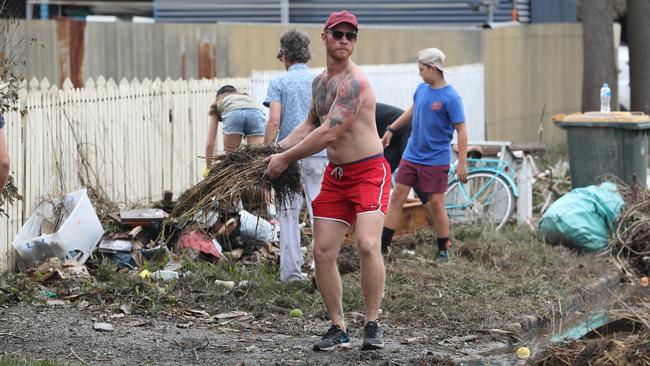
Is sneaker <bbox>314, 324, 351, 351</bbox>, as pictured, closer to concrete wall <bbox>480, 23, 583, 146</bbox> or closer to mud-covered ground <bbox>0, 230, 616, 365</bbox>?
mud-covered ground <bbox>0, 230, 616, 365</bbox>

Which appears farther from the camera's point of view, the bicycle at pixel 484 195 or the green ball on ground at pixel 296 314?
the bicycle at pixel 484 195

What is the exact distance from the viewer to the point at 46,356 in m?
6.51

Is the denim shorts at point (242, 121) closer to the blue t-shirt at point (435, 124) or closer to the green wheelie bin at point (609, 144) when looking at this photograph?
the blue t-shirt at point (435, 124)

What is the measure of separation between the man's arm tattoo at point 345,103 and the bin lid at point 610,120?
6.05 meters

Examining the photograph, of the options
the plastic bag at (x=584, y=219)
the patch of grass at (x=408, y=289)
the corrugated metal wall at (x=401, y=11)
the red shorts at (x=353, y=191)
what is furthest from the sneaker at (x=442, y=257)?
the corrugated metal wall at (x=401, y=11)

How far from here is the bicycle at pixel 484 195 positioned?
12.0 m

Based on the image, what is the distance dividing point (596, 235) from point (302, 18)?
1185 cm

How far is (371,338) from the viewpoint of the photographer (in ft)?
22.6

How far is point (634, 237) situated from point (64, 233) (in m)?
5.28

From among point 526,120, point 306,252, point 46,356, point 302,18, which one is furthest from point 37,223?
point 302,18

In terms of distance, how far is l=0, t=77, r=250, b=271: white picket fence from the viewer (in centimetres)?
941

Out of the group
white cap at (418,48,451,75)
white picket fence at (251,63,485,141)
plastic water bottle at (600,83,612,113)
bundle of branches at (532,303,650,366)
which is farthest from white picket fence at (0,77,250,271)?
bundle of branches at (532,303,650,366)

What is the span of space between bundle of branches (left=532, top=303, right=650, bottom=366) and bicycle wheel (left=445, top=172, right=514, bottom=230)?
5407 millimetres

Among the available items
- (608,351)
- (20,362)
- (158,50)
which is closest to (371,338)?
(608,351)
